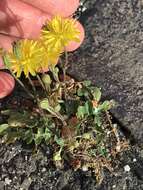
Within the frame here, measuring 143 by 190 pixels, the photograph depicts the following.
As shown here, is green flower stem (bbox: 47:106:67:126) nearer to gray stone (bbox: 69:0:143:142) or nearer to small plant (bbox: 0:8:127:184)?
small plant (bbox: 0:8:127:184)

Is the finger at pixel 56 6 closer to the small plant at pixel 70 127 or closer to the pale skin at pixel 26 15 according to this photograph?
the pale skin at pixel 26 15

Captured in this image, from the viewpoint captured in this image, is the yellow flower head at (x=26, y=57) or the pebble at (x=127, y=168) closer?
Answer: the yellow flower head at (x=26, y=57)

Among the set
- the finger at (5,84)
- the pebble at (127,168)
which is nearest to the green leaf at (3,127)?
the finger at (5,84)

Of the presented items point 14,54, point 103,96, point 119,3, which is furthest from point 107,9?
point 14,54

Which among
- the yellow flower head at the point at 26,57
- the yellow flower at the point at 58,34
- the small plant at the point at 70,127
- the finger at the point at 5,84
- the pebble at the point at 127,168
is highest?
the yellow flower at the point at 58,34

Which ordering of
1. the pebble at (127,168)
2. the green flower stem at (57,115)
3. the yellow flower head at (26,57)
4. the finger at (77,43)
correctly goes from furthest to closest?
the finger at (77,43), the pebble at (127,168), the green flower stem at (57,115), the yellow flower head at (26,57)

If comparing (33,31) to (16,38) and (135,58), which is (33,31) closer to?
(16,38)

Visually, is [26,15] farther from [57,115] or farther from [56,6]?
[57,115]

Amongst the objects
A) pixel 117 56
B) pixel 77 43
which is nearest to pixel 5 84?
pixel 77 43
